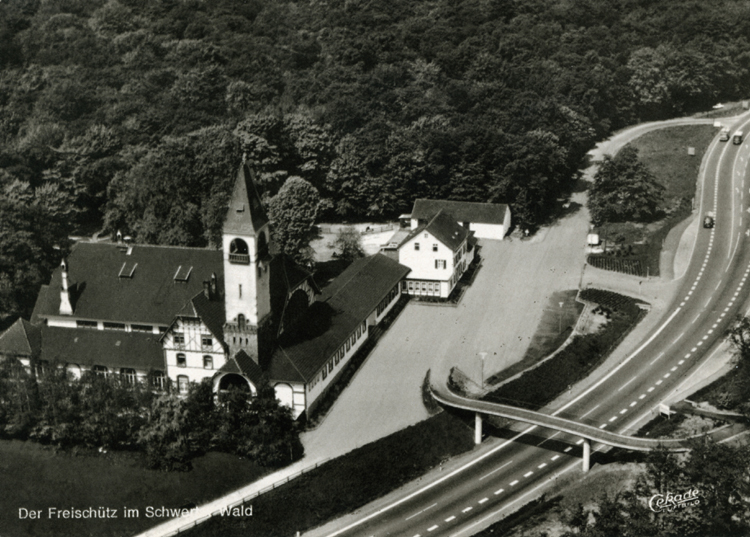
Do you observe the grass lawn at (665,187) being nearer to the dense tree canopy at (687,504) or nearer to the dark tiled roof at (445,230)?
the dark tiled roof at (445,230)

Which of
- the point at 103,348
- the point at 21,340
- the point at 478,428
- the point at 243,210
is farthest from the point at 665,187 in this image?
the point at 21,340

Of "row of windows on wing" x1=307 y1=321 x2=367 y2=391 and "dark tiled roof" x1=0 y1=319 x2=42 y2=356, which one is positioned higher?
"dark tiled roof" x1=0 y1=319 x2=42 y2=356

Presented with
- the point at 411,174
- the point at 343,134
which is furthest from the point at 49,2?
the point at 411,174

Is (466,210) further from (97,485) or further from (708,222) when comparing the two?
(97,485)

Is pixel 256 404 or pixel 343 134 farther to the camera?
pixel 343 134

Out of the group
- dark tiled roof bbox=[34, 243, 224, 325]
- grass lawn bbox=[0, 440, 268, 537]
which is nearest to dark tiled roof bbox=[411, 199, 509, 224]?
dark tiled roof bbox=[34, 243, 224, 325]

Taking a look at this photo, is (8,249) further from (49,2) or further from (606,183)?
(49,2)

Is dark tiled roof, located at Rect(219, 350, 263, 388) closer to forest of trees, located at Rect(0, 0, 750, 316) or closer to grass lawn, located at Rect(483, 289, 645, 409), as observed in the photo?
grass lawn, located at Rect(483, 289, 645, 409)
